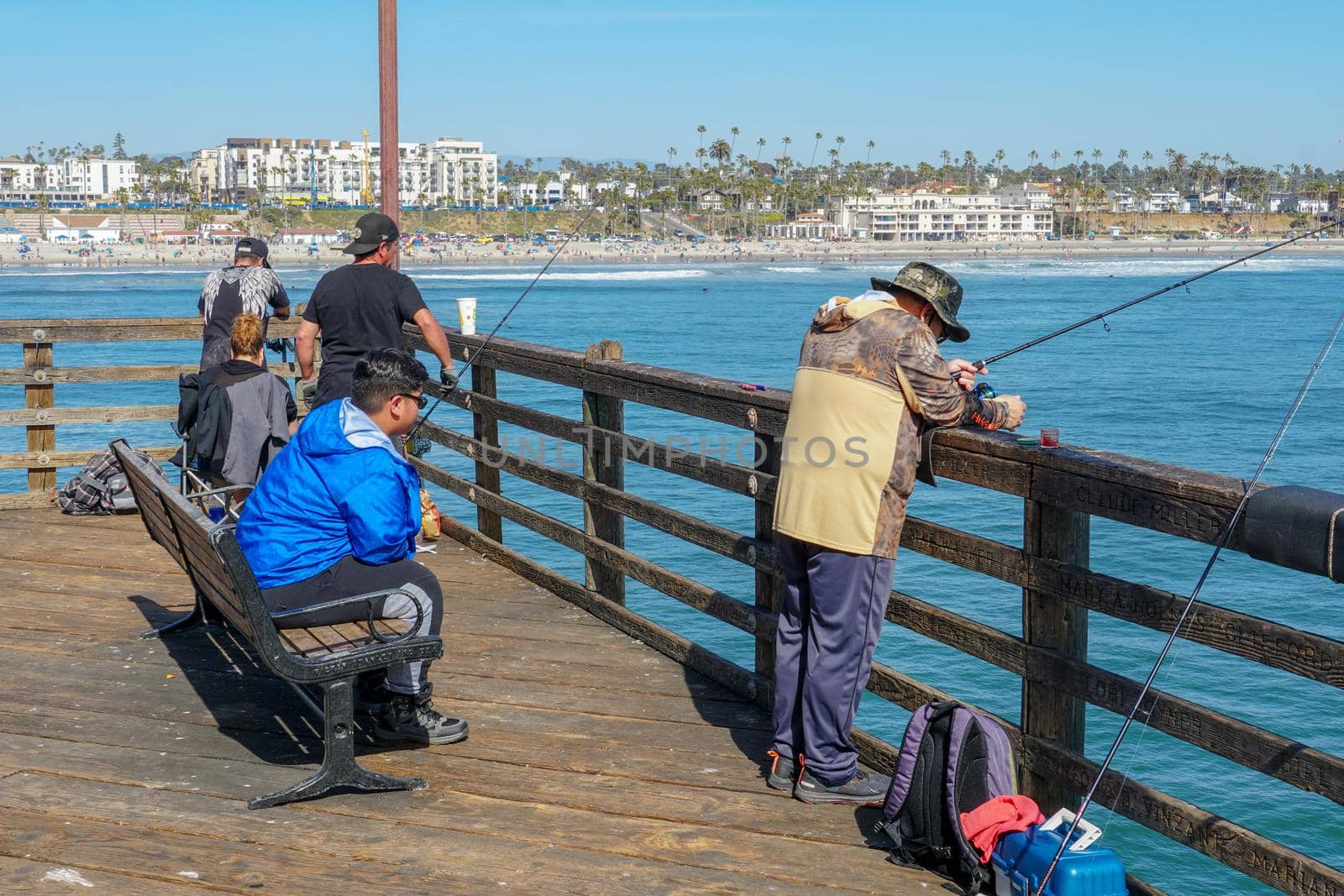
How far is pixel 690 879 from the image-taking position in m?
3.32

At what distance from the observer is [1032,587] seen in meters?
3.53

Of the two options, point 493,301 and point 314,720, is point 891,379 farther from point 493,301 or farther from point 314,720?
point 493,301

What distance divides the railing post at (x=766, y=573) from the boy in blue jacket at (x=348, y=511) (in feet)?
3.70

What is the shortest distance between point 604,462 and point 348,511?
1754mm

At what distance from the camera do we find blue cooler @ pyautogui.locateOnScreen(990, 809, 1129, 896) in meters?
2.98

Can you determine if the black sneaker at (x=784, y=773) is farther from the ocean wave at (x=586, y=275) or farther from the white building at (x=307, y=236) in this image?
the white building at (x=307, y=236)

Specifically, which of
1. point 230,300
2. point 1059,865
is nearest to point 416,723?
point 1059,865

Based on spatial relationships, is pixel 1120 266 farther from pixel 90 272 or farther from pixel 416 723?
pixel 416 723

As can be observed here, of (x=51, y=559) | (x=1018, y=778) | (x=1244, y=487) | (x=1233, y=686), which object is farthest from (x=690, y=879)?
(x=1233, y=686)

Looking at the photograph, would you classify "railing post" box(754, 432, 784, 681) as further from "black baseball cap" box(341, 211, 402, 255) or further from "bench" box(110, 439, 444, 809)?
"black baseball cap" box(341, 211, 402, 255)

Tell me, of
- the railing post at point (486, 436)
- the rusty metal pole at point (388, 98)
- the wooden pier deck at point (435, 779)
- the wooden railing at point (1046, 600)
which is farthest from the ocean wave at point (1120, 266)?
the wooden pier deck at point (435, 779)

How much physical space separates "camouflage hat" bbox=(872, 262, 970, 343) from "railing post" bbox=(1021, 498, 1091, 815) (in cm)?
50

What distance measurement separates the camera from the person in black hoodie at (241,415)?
633 centimetres

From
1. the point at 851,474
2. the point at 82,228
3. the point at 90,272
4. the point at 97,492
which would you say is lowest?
the point at 97,492
